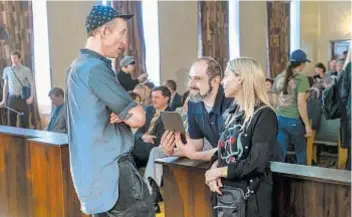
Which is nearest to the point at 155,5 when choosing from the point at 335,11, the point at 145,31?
the point at 145,31

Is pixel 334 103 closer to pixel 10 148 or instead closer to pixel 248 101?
pixel 248 101

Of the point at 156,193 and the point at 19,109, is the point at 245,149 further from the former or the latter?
the point at 19,109

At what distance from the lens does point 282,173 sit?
2.28 m

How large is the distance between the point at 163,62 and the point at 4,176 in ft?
17.4

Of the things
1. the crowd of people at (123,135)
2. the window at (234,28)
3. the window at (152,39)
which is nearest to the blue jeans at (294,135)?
the crowd of people at (123,135)

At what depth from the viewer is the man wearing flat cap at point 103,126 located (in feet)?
6.49

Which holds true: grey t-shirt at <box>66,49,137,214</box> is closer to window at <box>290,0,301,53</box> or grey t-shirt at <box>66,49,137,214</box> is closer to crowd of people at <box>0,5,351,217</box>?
crowd of people at <box>0,5,351,217</box>

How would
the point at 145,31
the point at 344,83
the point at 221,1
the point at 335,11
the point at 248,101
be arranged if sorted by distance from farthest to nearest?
the point at 335,11
the point at 221,1
the point at 145,31
the point at 344,83
the point at 248,101

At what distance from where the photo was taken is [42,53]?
24.9 feet

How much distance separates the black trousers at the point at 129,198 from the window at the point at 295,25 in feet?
34.1

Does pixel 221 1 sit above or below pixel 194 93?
above

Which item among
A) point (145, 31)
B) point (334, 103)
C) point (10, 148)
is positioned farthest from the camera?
point (145, 31)

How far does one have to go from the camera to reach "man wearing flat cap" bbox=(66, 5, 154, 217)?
198cm

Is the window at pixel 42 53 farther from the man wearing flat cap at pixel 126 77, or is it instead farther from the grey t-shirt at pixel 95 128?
the grey t-shirt at pixel 95 128
